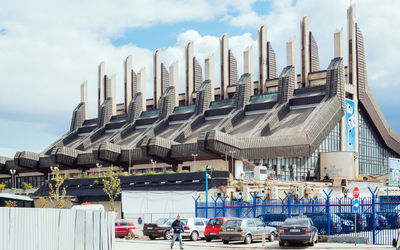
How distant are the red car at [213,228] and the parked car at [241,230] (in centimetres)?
116

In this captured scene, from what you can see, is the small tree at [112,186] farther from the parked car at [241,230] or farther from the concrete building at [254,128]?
the parked car at [241,230]

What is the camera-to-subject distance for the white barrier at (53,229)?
15.1m

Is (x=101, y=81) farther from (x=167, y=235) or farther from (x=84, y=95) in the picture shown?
(x=167, y=235)

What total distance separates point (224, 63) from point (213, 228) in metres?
74.4

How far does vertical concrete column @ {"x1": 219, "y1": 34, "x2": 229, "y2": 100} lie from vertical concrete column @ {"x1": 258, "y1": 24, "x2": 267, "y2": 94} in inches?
270

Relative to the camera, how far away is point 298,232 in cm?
3012

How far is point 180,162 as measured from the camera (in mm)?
89375

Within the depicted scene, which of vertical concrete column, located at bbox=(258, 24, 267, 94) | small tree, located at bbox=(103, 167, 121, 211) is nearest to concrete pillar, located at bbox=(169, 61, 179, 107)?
vertical concrete column, located at bbox=(258, 24, 267, 94)

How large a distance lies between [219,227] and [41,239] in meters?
20.1

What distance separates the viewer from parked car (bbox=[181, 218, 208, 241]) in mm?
38031

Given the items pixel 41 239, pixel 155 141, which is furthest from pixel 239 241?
pixel 155 141

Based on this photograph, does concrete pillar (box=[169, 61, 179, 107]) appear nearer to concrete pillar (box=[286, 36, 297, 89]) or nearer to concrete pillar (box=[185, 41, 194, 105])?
concrete pillar (box=[185, 41, 194, 105])

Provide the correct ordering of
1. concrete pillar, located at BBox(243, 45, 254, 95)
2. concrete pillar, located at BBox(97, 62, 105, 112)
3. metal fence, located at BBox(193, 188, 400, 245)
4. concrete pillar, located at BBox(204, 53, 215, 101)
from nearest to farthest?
metal fence, located at BBox(193, 188, 400, 245) < concrete pillar, located at BBox(243, 45, 254, 95) < concrete pillar, located at BBox(204, 53, 215, 101) < concrete pillar, located at BBox(97, 62, 105, 112)

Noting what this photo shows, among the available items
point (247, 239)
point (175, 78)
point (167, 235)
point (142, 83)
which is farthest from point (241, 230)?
point (142, 83)
